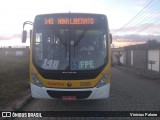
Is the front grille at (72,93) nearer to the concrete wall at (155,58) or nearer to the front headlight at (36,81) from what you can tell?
the front headlight at (36,81)

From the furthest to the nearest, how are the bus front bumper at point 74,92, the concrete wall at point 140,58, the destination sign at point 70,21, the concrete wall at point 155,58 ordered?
the concrete wall at point 140,58, the concrete wall at point 155,58, the destination sign at point 70,21, the bus front bumper at point 74,92

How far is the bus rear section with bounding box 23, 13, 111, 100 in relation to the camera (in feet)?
29.7

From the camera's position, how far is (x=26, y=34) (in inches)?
401

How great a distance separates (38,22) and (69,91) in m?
2.60

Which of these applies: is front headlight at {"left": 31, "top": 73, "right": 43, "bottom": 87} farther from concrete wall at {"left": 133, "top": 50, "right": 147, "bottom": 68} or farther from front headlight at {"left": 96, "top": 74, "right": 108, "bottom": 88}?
concrete wall at {"left": 133, "top": 50, "right": 147, "bottom": 68}

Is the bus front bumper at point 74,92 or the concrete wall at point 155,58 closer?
the bus front bumper at point 74,92

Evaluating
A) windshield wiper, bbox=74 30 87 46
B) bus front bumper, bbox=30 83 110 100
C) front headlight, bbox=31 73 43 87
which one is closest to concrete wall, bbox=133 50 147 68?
windshield wiper, bbox=74 30 87 46

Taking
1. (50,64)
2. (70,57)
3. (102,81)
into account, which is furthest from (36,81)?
(102,81)

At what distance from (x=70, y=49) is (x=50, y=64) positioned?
0.83 m

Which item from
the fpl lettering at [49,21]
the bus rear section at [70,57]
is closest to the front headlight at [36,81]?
the bus rear section at [70,57]

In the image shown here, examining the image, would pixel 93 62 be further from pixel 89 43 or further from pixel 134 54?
pixel 134 54

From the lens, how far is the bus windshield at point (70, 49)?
30.1 feet

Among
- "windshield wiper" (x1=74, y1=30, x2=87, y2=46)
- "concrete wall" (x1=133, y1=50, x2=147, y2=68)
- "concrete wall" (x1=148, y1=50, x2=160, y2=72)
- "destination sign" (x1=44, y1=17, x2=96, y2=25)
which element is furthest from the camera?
"concrete wall" (x1=133, y1=50, x2=147, y2=68)

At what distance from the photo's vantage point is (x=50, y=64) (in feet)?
30.3
